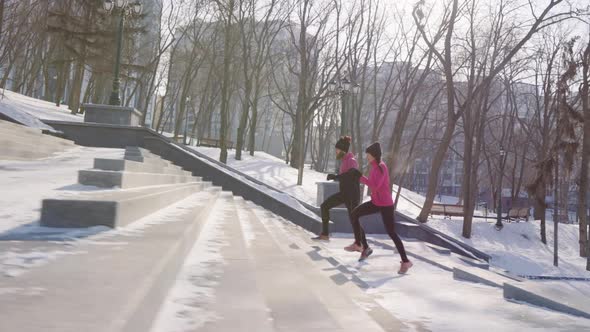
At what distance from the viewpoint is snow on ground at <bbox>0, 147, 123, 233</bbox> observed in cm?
431

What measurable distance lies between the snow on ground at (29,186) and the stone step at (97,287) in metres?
1.01

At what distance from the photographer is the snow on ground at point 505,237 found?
64.0 feet

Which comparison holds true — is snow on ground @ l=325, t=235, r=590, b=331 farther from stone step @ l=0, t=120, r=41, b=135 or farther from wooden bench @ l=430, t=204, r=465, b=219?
wooden bench @ l=430, t=204, r=465, b=219

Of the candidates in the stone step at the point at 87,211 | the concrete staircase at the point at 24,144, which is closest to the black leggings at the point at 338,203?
the stone step at the point at 87,211

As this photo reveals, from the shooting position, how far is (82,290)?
2.51 m

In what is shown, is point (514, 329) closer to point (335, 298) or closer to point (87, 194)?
point (335, 298)

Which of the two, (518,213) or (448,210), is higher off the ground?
(518,213)

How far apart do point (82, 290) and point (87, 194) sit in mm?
2549

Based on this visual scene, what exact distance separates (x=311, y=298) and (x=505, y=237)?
2330cm

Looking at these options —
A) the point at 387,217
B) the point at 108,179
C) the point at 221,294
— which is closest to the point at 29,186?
the point at 108,179

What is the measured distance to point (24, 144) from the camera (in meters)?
9.53

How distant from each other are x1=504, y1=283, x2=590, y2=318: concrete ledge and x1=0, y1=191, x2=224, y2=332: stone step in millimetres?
3121

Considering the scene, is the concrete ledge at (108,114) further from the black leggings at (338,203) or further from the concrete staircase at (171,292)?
the concrete staircase at (171,292)

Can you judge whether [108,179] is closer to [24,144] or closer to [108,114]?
[24,144]
